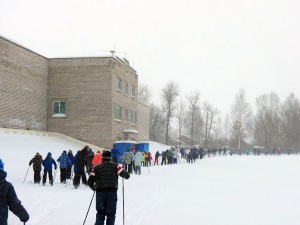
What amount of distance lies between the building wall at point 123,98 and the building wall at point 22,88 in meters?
6.82

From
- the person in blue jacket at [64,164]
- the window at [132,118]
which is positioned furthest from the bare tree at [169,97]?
the person in blue jacket at [64,164]

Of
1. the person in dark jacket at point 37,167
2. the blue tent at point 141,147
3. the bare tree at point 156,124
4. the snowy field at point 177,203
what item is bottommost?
the snowy field at point 177,203

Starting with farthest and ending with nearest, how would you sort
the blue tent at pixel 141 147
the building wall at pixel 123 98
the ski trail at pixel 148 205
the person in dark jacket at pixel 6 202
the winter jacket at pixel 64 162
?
the building wall at pixel 123 98 < the blue tent at pixel 141 147 < the winter jacket at pixel 64 162 < the ski trail at pixel 148 205 < the person in dark jacket at pixel 6 202

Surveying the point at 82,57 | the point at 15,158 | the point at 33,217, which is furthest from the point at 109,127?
the point at 33,217

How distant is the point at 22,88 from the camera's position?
33.4 m

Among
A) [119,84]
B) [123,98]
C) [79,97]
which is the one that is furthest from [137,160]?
[123,98]

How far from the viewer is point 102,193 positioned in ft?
25.1

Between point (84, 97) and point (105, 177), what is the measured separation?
103 ft

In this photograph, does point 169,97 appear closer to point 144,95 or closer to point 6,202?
point 144,95

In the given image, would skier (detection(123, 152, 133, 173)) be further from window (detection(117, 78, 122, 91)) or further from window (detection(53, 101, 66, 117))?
window (detection(117, 78, 122, 91))

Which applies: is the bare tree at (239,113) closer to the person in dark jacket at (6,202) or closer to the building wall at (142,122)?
the building wall at (142,122)

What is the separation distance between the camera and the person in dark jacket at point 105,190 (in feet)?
24.9

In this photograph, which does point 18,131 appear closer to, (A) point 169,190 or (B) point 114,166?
(A) point 169,190

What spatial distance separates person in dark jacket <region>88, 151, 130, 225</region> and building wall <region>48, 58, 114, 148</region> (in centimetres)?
3054
